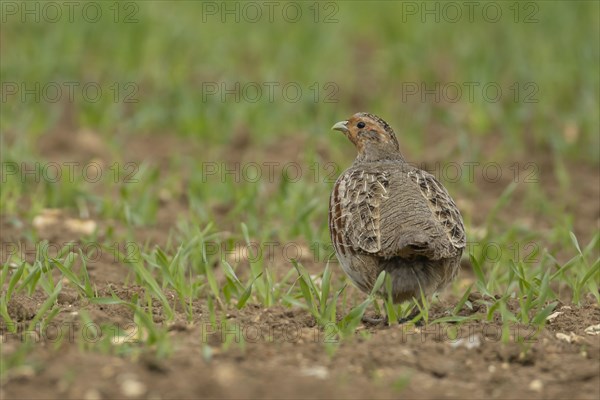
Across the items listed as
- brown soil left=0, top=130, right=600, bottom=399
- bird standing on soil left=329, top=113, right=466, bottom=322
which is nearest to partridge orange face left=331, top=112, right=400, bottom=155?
bird standing on soil left=329, top=113, right=466, bottom=322

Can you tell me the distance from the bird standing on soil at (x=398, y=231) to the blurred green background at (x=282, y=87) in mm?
1649

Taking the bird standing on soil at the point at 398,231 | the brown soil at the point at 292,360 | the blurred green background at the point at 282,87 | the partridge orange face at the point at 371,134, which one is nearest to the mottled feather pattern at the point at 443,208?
the bird standing on soil at the point at 398,231

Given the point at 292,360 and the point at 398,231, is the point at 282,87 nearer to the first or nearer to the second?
the point at 398,231

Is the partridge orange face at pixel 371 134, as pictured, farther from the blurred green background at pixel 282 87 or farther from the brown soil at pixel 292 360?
the brown soil at pixel 292 360

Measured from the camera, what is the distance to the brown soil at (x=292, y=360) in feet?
14.0

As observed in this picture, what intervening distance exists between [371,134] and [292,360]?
282 cm

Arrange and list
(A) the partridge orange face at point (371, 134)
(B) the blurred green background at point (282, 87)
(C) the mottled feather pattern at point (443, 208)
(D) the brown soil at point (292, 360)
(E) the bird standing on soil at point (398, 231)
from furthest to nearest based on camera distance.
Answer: (B) the blurred green background at point (282, 87) → (A) the partridge orange face at point (371, 134) → (C) the mottled feather pattern at point (443, 208) → (E) the bird standing on soil at point (398, 231) → (D) the brown soil at point (292, 360)

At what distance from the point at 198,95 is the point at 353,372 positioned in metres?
6.53

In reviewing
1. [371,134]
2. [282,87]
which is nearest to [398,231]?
[371,134]

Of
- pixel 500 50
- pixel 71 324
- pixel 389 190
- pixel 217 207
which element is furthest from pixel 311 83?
pixel 71 324

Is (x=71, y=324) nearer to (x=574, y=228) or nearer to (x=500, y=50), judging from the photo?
(x=574, y=228)

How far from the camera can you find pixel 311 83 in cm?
1137

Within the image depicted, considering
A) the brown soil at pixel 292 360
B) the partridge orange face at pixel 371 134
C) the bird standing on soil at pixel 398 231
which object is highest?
the partridge orange face at pixel 371 134

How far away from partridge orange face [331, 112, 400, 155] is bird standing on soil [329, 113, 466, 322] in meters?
0.74
